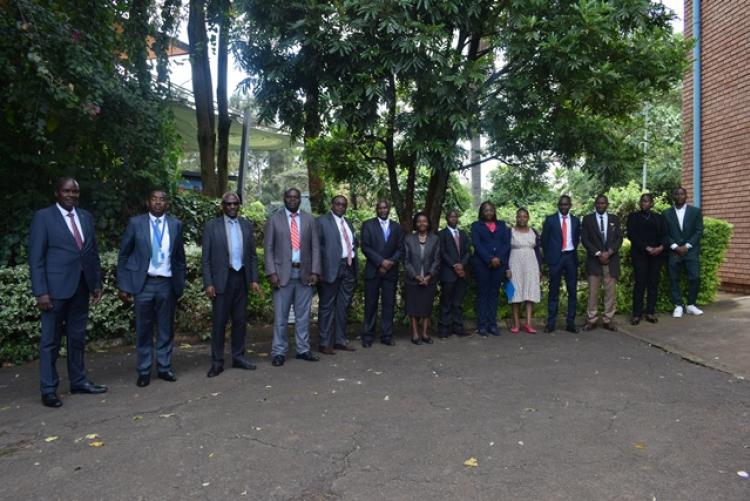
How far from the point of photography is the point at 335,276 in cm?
711

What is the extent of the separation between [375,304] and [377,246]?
30.0 inches

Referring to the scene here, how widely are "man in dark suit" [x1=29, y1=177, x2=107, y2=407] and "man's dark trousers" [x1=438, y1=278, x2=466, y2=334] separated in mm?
4262

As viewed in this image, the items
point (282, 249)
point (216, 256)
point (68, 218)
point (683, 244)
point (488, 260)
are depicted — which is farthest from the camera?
point (683, 244)

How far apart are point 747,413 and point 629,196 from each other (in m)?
13.4

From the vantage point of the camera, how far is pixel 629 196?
17078 millimetres

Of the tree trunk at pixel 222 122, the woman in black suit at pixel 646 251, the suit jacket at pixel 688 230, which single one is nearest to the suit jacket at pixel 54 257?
Answer: the woman in black suit at pixel 646 251

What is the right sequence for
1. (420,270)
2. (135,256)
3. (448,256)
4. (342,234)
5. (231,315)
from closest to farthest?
(135,256), (231,315), (342,234), (420,270), (448,256)

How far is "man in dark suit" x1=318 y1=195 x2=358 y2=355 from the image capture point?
7.14 metres

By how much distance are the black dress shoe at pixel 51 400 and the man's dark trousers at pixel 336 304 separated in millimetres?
2941

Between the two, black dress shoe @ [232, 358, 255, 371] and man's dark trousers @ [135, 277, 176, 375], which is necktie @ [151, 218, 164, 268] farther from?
black dress shoe @ [232, 358, 255, 371]

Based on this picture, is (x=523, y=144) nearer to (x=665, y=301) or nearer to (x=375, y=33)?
(x=375, y=33)

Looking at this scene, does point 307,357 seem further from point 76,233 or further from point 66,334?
point 76,233

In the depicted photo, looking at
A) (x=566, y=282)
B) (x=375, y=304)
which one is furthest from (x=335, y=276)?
(x=566, y=282)

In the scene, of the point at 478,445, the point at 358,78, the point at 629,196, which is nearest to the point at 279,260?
the point at 358,78
